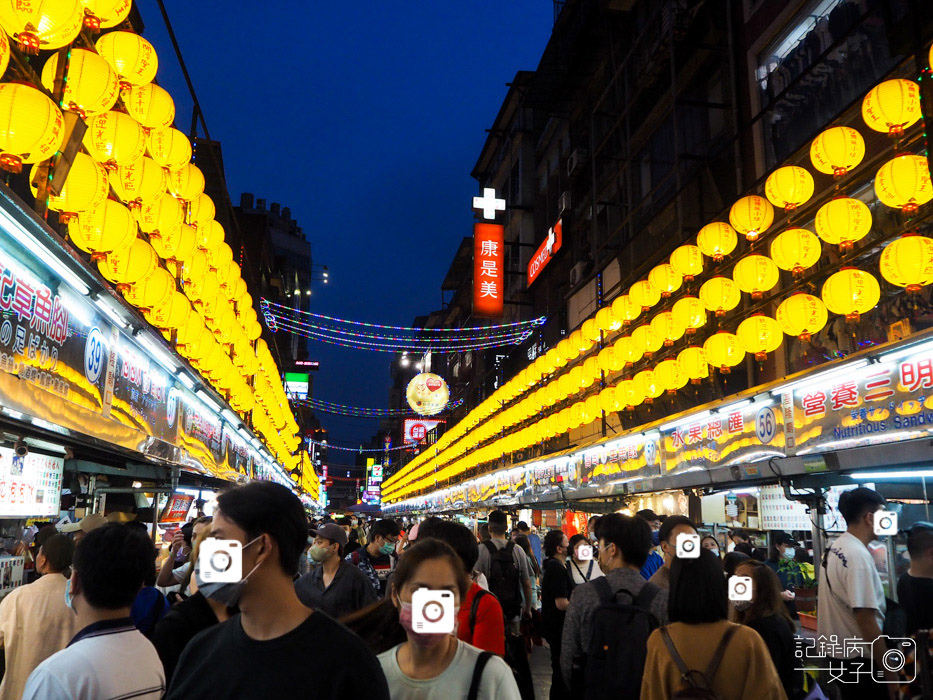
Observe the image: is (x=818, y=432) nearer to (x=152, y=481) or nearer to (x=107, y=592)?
(x=107, y=592)

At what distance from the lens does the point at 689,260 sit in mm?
12656

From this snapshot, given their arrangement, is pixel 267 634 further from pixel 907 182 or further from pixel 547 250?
pixel 547 250

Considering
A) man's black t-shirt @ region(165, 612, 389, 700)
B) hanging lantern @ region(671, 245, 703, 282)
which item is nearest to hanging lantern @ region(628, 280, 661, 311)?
hanging lantern @ region(671, 245, 703, 282)

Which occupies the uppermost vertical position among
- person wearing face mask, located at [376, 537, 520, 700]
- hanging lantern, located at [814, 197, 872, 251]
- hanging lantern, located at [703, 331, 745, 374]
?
hanging lantern, located at [814, 197, 872, 251]

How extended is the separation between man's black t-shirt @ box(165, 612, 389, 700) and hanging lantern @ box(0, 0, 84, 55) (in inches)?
204

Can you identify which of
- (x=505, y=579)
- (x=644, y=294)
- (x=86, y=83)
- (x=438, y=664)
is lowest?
(x=505, y=579)

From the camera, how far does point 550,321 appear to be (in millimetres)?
31172

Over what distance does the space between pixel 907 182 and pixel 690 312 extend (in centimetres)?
474

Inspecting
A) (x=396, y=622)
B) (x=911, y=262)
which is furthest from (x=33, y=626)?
(x=911, y=262)

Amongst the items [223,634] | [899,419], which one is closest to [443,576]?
[223,634]

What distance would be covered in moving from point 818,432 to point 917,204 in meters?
3.32

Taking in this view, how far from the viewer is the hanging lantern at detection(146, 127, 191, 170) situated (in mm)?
8383

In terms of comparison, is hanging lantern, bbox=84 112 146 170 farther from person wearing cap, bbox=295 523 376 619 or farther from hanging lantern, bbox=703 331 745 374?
hanging lantern, bbox=703 331 745 374

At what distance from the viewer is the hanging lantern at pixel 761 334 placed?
10.5 meters
